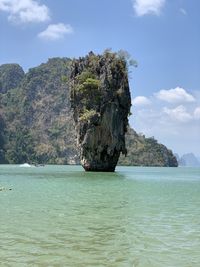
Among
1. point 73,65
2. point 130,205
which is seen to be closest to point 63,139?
point 73,65

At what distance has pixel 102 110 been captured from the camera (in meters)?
55.3

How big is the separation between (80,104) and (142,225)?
44.9m

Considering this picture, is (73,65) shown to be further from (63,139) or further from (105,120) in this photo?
(63,139)

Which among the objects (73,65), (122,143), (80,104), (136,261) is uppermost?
(73,65)

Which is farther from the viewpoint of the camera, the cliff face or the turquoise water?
the cliff face

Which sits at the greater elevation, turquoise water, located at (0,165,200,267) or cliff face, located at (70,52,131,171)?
cliff face, located at (70,52,131,171)

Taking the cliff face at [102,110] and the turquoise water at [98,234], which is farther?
the cliff face at [102,110]

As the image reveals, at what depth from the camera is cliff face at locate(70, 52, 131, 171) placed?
181 ft

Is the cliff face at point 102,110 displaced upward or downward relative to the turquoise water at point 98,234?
upward

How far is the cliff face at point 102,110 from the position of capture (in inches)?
2175

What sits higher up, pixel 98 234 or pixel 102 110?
pixel 102 110

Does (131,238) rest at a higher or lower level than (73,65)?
lower

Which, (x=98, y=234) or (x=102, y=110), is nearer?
(x=98, y=234)

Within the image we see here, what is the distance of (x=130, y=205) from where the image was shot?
18.2 m
